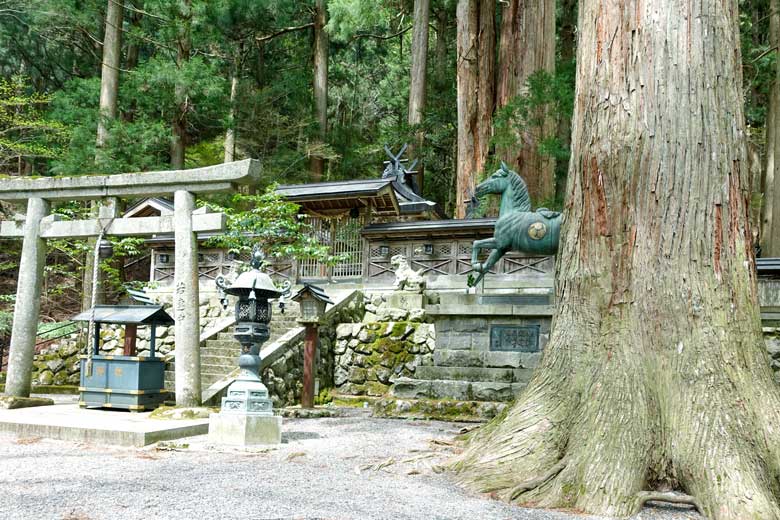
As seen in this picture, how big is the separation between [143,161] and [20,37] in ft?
26.3

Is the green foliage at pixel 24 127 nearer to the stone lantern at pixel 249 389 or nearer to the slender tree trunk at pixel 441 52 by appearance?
the stone lantern at pixel 249 389

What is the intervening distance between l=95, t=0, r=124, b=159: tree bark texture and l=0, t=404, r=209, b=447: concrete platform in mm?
Result: 12135

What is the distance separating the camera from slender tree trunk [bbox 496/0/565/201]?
600 inches

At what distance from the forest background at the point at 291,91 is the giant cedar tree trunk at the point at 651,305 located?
8351mm

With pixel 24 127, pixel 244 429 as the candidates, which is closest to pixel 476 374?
pixel 244 429

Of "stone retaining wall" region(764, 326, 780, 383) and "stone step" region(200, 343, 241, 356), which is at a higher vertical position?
"stone retaining wall" region(764, 326, 780, 383)

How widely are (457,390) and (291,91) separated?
1749 cm

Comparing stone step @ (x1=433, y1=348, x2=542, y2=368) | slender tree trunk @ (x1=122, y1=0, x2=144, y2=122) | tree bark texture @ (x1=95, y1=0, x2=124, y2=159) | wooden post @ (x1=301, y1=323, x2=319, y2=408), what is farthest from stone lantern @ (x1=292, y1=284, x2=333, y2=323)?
slender tree trunk @ (x1=122, y1=0, x2=144, y2=122)

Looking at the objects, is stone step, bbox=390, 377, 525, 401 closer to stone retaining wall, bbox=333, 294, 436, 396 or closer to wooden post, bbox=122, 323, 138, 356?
stone retaining wall, bbox=333, 294, 436, 396

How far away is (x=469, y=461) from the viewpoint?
4.83 m

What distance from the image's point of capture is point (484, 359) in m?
9.51

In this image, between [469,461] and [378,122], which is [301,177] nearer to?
[378,122]

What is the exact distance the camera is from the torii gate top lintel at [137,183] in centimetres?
835

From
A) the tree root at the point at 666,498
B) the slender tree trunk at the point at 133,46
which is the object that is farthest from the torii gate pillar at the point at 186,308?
the slender tree trunk at the point at 133,46
